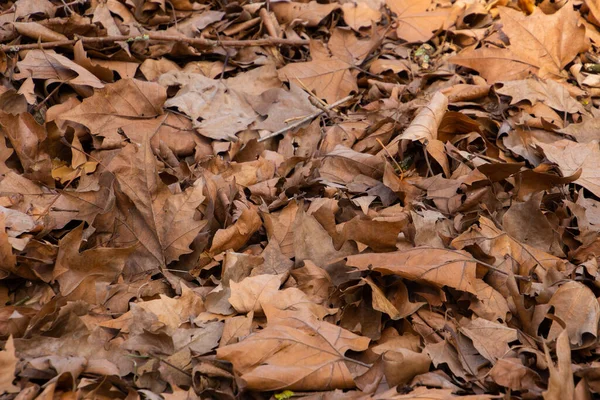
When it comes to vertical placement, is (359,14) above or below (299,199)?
above

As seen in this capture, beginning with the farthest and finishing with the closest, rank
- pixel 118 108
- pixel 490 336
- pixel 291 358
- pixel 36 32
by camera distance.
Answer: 1. pixel 36 32
2. pixel 118 108
3. pixel 490 336
4. pixel 291 358

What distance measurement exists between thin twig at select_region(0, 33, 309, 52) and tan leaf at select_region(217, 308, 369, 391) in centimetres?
189

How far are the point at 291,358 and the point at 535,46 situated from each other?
7.91ft

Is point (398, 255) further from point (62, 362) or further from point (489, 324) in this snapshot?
point (62, 362)

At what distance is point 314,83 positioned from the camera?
3246 mm

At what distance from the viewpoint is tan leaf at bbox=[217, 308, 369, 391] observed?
1820mm

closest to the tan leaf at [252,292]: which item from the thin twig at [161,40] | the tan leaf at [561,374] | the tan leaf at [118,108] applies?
the tan leaf at [561,374]

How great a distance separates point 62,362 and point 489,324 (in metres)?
1.46

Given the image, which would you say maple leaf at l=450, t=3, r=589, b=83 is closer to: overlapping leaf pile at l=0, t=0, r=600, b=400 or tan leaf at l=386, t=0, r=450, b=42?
overlapping leaf pile at l=0, t=0, r=600, b=400

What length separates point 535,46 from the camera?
326 cm

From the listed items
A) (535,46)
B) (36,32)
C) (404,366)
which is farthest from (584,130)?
(36,32)

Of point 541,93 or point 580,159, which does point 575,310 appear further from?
point 541,93

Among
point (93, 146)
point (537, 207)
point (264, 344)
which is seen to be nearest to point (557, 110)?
point (537, 207)

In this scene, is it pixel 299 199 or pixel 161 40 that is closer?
pixel 299 199
